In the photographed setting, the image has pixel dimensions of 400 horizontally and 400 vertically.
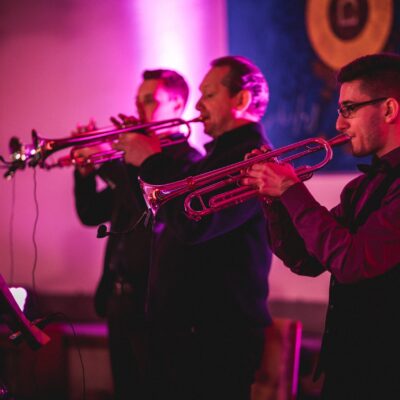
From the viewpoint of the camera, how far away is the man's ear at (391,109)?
74.0 inches

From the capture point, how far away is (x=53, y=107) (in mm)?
4402

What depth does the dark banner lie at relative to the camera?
125 inches

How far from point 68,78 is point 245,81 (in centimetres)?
194

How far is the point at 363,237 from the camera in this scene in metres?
1.74

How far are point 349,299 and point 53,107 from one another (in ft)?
10.1

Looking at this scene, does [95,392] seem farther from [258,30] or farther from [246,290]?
[258,30]

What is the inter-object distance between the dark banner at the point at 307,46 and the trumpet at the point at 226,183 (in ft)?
3.85

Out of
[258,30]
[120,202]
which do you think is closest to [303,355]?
[120,202]

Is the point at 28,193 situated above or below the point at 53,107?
below

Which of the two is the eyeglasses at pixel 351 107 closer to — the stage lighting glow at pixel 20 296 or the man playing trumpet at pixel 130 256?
the man playing trumpet at pixel 130 256

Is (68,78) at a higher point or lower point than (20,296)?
higher

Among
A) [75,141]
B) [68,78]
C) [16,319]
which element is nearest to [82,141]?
[75,141]

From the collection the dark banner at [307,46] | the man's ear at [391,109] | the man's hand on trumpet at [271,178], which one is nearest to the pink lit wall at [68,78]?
the dark banner at [307,46]

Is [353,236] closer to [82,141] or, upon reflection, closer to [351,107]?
[351,107]
